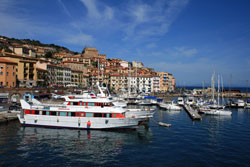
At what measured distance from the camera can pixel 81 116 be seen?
33219 millimetres

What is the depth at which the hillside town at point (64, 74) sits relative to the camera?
77.4m

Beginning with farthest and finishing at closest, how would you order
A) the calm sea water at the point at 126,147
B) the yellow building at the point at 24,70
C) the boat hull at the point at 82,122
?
the yellow building at the point at 24,70, the boat hull at the point at 82,122, the calm sea water at the point at 126,147

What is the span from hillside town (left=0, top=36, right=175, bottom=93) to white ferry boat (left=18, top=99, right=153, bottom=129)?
97.3 ft

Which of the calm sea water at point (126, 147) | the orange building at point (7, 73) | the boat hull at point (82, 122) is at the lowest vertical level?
the calm sea water at point (126, 147)

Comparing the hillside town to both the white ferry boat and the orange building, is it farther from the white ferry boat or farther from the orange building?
the white ferry boat

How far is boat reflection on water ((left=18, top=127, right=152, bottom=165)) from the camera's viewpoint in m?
23.1

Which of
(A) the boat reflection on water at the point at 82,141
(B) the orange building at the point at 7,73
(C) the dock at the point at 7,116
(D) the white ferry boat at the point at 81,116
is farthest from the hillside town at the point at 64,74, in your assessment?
(A) the boat reflection on water at the point at 82,141

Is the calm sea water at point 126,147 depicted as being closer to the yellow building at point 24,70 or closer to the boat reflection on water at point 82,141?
the boat reflection on water at point 82,141

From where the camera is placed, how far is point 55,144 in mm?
26500

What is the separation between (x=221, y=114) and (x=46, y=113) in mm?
43101

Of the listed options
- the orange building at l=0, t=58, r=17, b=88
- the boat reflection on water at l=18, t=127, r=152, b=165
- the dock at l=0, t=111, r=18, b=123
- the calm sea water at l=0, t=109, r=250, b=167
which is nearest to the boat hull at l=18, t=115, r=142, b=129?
the boat reflection on water at l=18, t=127, r=152, b=165

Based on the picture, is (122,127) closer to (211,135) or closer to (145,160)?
(145,160)

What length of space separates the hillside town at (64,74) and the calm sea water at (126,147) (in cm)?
3390

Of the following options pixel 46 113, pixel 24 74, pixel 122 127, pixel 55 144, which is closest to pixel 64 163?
pixel 55 144
